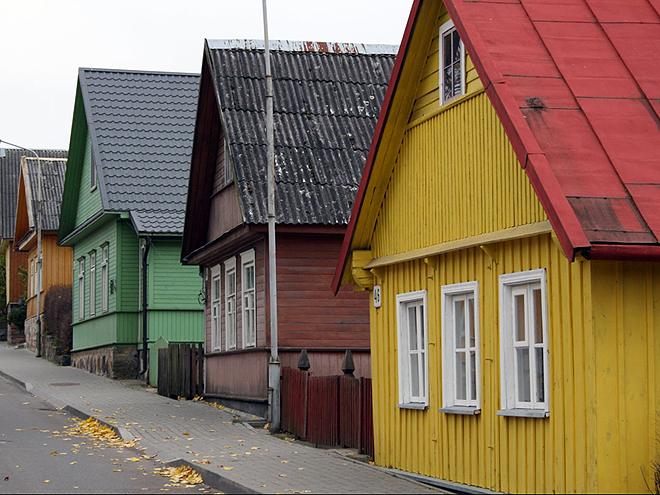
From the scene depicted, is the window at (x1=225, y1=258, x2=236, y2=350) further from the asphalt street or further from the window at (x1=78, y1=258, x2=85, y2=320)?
the window at (x1=78, y1=258, x2=85, y2=320)

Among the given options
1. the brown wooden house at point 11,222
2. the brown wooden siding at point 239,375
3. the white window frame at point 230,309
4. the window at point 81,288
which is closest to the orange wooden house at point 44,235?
the window at point 81,288

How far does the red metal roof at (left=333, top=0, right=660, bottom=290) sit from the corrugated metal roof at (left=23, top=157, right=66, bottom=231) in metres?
32.1

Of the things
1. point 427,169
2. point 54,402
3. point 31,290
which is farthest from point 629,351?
point 31,290

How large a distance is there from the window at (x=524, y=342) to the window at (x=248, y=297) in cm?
994

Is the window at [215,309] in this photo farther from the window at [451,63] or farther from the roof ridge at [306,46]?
the window at [451,63]

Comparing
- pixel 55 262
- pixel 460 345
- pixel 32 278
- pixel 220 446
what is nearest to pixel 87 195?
pixel 55 262

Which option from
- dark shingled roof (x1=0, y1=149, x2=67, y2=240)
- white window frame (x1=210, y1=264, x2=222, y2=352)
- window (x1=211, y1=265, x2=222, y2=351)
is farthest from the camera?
dark shingled roof (x1=0, y1=149, x2=67, y2=240)

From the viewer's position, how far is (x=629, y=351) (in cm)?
884

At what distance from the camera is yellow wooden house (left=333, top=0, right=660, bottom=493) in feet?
28.9

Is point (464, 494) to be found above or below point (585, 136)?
below

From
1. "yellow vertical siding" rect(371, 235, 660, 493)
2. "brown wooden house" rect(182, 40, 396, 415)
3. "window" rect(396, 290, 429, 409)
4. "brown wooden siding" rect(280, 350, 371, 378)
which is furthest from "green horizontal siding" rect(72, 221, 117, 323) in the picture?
"yellow vertical siding" rect(371, 235, 660, 493)

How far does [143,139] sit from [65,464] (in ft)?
59.8

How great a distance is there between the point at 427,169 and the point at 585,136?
3072 mm

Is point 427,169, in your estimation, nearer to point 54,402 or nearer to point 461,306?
point 461,306
